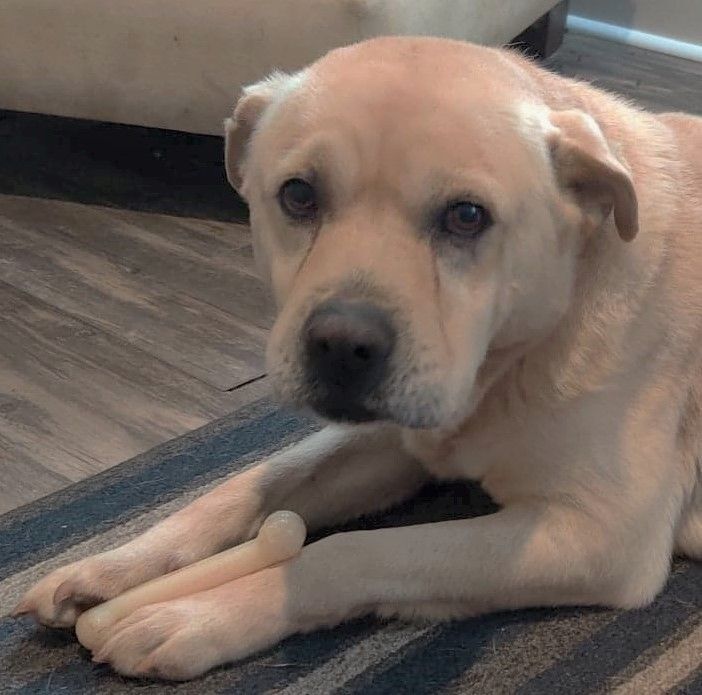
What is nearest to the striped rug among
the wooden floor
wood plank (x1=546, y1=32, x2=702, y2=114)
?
the wooden floor

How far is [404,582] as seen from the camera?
142 centimetres

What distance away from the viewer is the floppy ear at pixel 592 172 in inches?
52.1

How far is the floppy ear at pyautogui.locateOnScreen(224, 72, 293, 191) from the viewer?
4.85 ft

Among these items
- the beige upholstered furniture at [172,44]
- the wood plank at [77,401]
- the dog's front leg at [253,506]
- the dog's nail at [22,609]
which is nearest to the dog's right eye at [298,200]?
the dog's front leg at [253,506]

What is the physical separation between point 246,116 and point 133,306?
1.03 metres

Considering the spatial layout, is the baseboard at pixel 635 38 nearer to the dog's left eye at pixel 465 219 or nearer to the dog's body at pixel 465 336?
the dog's body at pixel 465 336

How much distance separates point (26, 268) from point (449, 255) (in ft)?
5.28

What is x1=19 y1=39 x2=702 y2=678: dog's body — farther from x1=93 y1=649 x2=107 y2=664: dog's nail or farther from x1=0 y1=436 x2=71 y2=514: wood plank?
x1=0 y1=436 x2=71 y2=514: wood plank

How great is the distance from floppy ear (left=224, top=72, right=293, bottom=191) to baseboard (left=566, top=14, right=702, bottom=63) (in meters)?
3.30

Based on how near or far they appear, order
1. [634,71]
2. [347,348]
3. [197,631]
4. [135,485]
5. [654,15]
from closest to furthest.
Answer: [347,348], [197,631], [135,485], [634,71], [654,15]

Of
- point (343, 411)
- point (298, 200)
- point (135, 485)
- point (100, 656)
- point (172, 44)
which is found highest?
point (298, 200)

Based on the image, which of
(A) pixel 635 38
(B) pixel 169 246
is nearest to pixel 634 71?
(A) pixel 635 38

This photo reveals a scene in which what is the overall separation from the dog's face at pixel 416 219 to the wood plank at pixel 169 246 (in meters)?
1.07

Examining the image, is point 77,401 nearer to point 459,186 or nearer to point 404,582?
point 404,582
